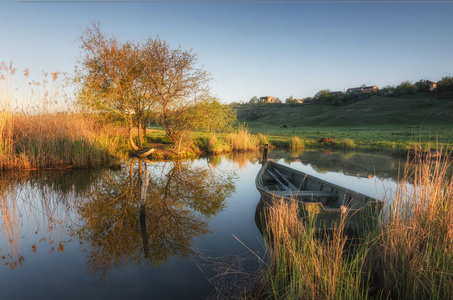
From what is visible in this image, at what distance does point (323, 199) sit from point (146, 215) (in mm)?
5433

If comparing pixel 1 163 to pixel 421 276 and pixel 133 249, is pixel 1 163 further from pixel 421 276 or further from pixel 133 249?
pixel 421 276

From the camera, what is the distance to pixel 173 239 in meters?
6.07

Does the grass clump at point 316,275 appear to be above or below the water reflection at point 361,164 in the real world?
above

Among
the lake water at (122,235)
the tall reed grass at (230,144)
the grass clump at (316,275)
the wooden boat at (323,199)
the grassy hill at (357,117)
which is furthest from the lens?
A: the grassy hill at (357,117)

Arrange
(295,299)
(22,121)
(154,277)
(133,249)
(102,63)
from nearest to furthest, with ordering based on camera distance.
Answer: (295,299)
(154,277)
(133,249)
(22,121)
(102,63)

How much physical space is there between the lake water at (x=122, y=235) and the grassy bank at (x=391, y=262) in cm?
70

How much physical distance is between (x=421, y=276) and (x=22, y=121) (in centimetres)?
1646

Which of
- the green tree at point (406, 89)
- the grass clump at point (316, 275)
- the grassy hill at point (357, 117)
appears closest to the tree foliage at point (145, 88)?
the grass clump at point (316, 275)

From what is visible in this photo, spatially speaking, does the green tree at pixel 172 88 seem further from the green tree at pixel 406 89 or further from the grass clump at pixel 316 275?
the green tree at pixel 406 89

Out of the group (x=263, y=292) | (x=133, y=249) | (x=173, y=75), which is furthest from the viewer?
(x=173, y=75)

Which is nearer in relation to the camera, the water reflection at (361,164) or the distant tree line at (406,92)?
the water reflection at (361,164)

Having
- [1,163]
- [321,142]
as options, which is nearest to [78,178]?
[1,163]

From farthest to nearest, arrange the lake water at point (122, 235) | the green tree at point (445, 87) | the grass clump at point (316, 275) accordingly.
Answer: the green tree at point (445, 87) < the lake water at point (122, 235) < the grass clump at point (316, 275)

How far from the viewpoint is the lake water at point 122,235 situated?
440cm
